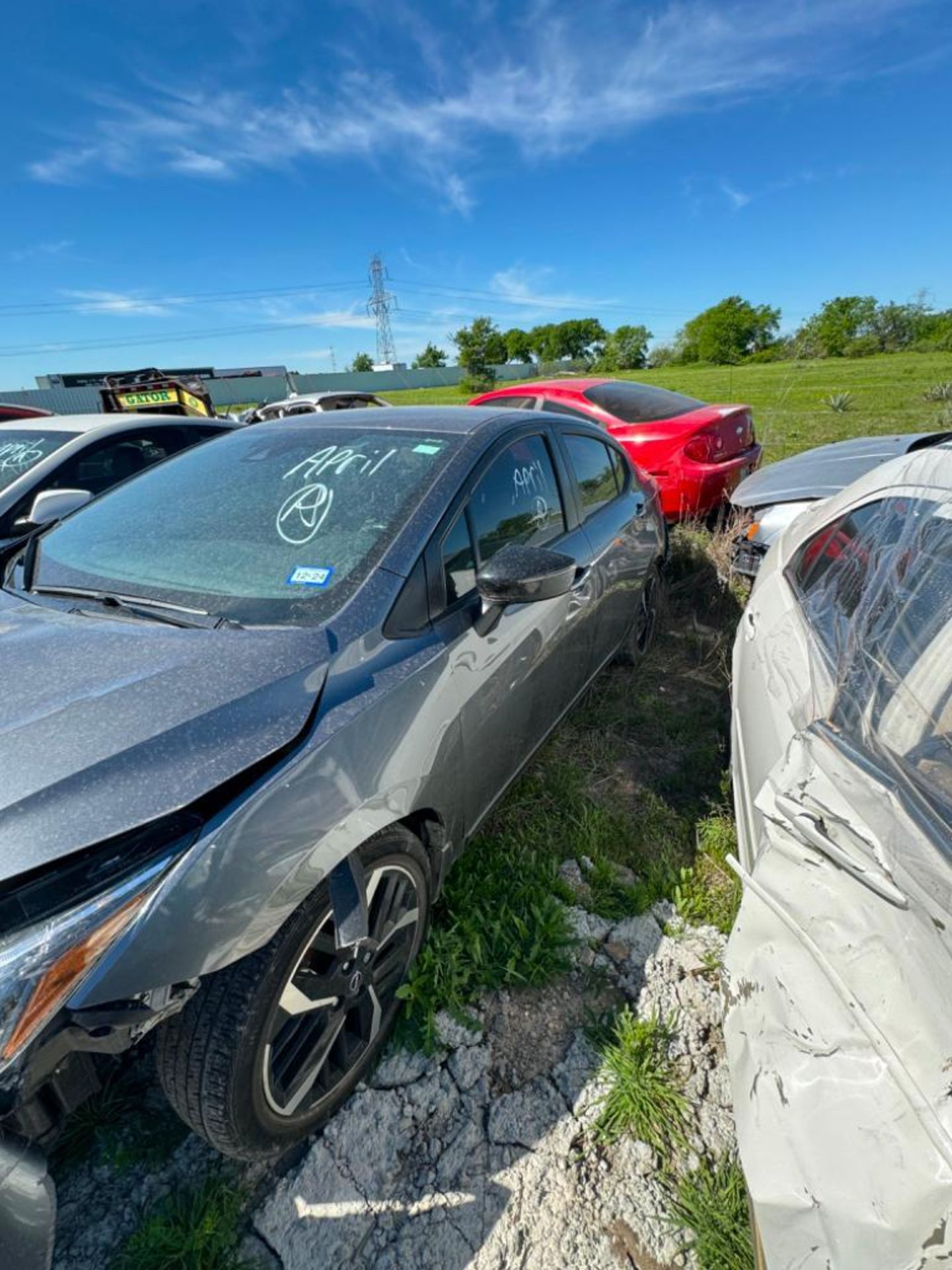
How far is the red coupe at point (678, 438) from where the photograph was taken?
18.0ft

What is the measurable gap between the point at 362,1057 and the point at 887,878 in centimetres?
138

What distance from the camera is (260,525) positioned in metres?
1.89

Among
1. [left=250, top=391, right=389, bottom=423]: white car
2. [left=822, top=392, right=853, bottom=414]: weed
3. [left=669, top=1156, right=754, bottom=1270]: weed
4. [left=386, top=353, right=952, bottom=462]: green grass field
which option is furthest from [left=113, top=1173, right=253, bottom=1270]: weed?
[left=822, top=392, right=853, bottom=414]: weed

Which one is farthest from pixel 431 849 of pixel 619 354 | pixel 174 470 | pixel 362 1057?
pixel 619 354

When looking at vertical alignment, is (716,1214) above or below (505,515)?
below

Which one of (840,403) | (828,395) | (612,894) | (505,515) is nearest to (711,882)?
(612,894)

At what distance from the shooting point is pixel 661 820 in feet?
8.60

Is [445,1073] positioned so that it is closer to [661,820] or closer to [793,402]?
[661,820]

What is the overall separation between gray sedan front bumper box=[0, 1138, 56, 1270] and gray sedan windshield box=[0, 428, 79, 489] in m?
3.78

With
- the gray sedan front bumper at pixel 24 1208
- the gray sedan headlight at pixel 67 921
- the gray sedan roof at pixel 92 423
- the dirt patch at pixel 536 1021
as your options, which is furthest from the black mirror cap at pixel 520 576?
the gray sedan roof at pixel 92 423

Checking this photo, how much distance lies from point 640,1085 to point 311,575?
1.62 metres

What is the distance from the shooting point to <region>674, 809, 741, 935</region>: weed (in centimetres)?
216

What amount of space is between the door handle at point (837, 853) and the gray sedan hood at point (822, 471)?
3.03 meters

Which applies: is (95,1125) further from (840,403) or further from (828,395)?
(828,395)
